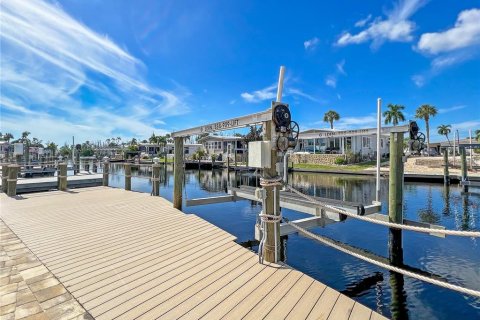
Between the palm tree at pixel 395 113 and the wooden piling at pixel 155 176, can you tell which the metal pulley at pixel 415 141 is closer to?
the wooden piling at pixel 155 176

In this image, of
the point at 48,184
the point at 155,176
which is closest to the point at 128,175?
the point at 155,176

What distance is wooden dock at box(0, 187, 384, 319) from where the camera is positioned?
3105 millimetres

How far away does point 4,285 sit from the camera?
3592 millimetres

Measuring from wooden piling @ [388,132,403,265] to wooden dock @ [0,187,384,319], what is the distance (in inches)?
148

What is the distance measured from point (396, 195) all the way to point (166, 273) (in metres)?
5.52

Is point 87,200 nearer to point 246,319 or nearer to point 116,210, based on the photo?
point 116,210

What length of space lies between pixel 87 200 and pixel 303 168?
2861 cm

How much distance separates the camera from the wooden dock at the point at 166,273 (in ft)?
10.2

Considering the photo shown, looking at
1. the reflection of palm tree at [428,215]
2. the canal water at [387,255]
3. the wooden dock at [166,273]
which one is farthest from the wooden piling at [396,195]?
the reflection of palm tree at [428,215]

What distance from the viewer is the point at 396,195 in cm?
643

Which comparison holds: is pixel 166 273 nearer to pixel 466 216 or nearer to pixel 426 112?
pixel 466 216

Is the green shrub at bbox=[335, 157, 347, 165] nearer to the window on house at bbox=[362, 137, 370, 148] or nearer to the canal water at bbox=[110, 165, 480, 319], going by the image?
the window on house at bbox=[362, 137, 370, 148]

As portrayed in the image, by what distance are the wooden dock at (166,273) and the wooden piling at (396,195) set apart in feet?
12.3

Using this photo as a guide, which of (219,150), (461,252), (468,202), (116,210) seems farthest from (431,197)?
(219,150)
